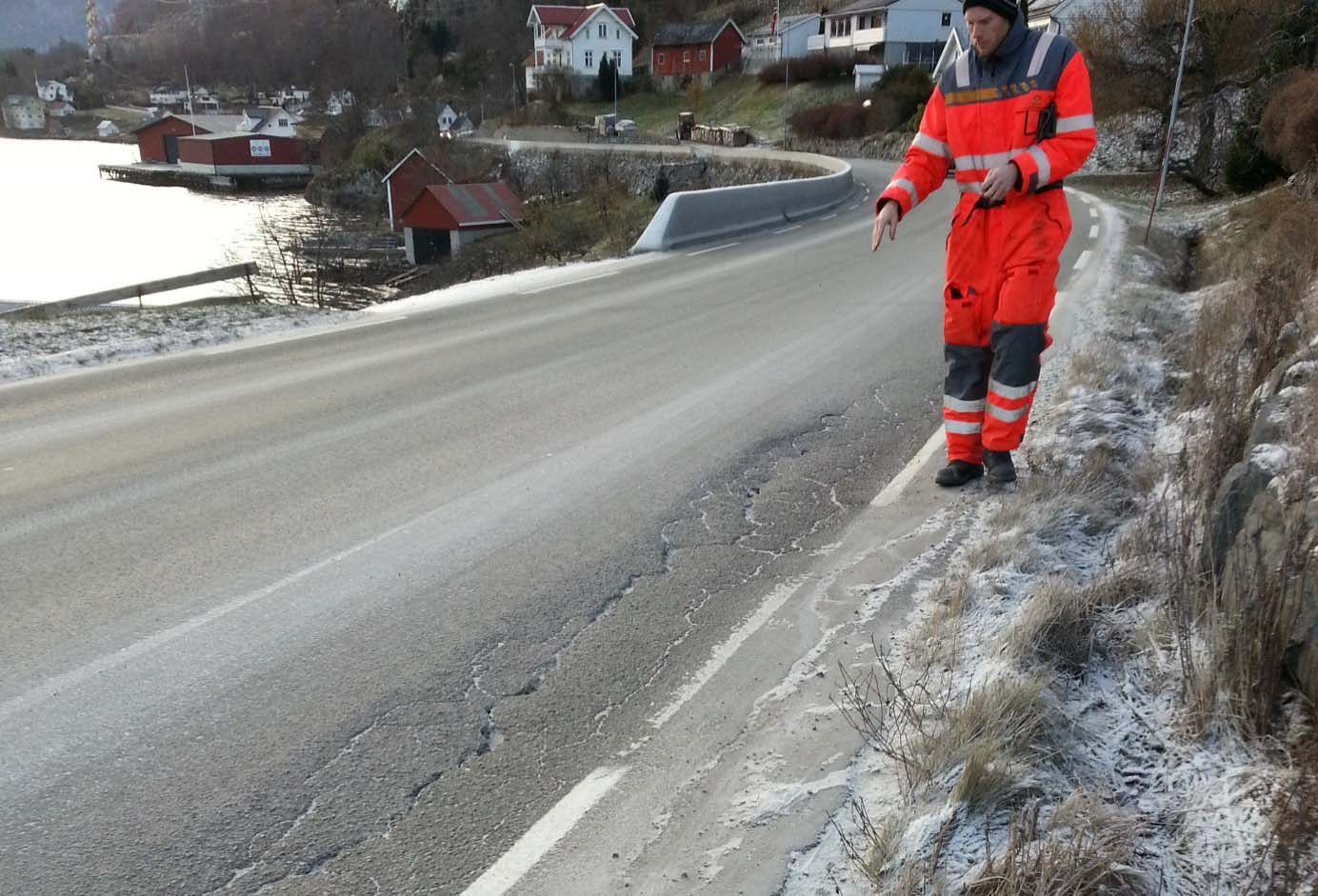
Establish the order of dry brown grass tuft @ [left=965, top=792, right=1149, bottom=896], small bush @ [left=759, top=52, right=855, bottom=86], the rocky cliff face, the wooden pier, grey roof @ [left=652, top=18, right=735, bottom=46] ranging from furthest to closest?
the wooden pier
grey roof @ [left=652, top=18, right=735, bottom=46]
small bush @ [left=759, top=52, right=855, bottom=86]
the rocky cliff face
dry brown grass tuft @ [left=965, top=792, right=1149, bottom=896]

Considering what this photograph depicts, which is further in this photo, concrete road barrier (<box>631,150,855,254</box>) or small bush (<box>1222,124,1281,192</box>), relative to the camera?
small bush (<box>1222,124,1281,192</box>)

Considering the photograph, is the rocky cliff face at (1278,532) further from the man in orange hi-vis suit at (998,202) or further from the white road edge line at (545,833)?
the white road edge line at (545,833)

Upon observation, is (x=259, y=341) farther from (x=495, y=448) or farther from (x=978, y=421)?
(x=978, y=421)

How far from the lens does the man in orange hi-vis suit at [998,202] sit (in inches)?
169

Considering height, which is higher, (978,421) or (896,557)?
(978,421)

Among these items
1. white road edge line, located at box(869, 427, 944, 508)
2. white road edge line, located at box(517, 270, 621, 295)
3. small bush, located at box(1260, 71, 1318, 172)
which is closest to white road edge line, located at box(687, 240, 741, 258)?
white road edge line, located at box(517, 270, 621, 295)

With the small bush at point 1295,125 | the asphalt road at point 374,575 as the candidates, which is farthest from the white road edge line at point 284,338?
the small bush at point 1295,125

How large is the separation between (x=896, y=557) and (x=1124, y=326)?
16.7ft

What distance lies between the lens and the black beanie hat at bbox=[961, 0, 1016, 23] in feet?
13.9

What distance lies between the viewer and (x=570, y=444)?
5.87m

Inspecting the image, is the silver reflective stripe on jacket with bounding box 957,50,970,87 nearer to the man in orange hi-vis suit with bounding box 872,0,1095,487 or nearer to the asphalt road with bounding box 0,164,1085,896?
the man in orange hi-vis suit with bounding box 872,0,1095,487

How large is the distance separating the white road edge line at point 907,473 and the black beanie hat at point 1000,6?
2359 mm

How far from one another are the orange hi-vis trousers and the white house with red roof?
88697mm

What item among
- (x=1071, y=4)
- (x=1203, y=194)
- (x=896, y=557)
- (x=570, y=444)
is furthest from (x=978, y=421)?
(x=1071, y=4)
